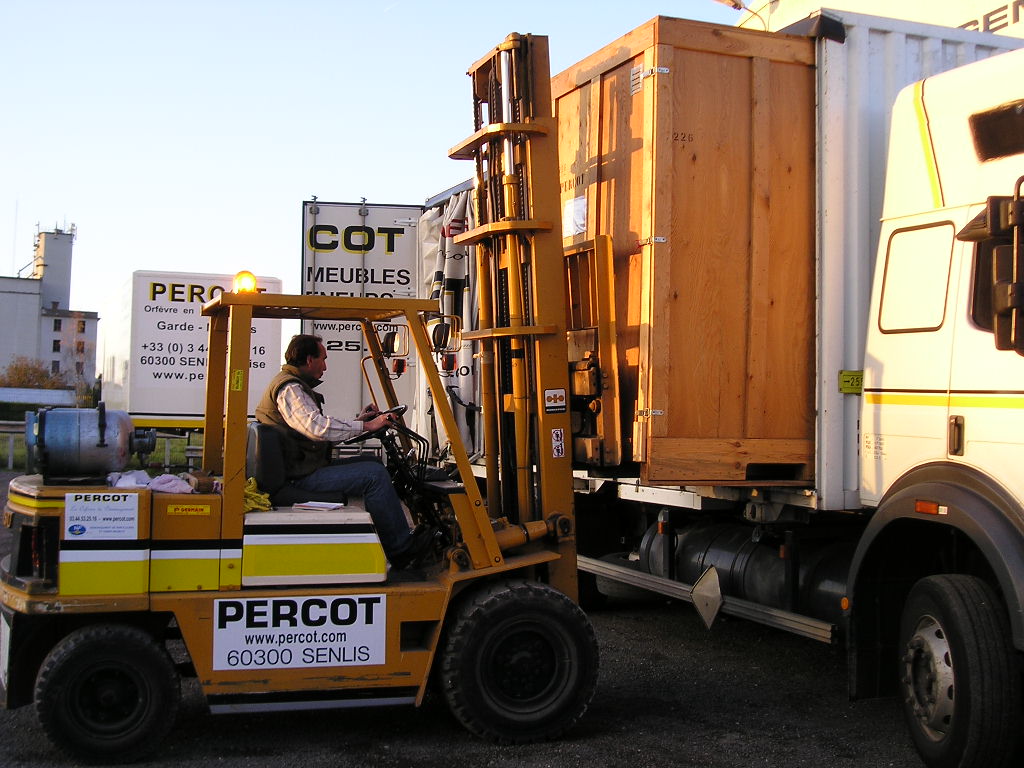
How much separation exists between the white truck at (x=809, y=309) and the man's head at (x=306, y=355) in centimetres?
136

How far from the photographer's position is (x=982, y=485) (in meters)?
4.84

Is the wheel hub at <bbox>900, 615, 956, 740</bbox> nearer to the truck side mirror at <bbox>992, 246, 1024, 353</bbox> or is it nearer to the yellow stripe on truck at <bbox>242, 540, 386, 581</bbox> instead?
the truck side mirror at <bbox>992, 246, 1024, 353</bbox>

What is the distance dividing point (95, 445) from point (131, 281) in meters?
10.8

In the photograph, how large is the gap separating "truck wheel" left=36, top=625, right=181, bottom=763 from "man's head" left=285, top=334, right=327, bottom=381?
Result: 1557 mm

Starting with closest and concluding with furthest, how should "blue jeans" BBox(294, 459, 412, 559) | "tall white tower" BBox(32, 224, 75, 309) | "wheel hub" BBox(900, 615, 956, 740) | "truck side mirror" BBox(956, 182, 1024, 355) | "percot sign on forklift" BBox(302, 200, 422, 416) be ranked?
1. "truck side mirror" BBox(956, 182, 1024, 355)
2. "wheel hub" BBox(900, 615, 956, 740)
3. "blue jeans" BBox(294, 459, 412, 559)
4. "percot sign on forklift" BBox(302, 200, 422, 416)
5. "tall white tower" BBox(32, 224, 75, 309)

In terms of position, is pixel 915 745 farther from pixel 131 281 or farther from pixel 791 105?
pixel 131 281

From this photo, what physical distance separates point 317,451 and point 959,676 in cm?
328

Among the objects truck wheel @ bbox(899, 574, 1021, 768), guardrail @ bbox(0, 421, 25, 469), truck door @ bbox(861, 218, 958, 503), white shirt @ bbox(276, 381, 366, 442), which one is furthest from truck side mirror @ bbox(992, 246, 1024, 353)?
guardrail @ bbox(0, 421, 25, 469)

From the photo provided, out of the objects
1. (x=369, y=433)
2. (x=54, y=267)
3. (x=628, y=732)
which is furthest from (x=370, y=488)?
(x=54, y=267)

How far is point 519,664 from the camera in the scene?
220 inches

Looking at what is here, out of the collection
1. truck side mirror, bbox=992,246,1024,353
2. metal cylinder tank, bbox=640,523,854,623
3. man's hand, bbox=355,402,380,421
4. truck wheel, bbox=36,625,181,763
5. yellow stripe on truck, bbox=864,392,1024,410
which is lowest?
truck wheel, bbox=36,625,181,763

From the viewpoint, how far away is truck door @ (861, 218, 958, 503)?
17.4 feet

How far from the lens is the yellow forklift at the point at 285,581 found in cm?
521

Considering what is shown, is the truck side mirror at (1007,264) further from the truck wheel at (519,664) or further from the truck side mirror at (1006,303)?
the truck wheel at (519,664)
